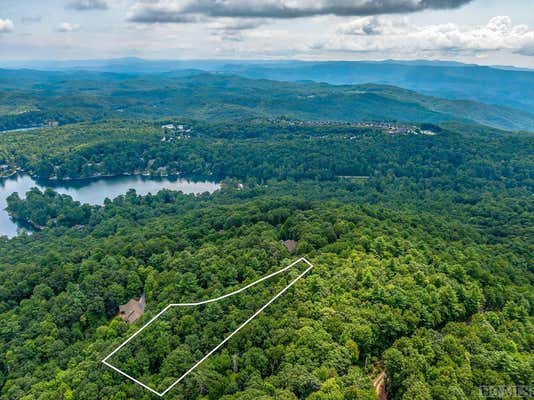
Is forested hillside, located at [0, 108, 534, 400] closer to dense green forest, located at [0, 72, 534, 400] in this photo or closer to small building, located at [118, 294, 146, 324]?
dense green forest, located at [0, 72, 534, 400]

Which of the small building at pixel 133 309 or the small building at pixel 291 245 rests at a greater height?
the small building at pixel 291 245

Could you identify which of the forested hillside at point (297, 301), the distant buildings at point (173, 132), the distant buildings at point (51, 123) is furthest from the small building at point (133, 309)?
the distant buildings at point (51, 123)

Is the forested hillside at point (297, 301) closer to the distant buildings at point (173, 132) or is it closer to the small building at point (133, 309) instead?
the small building at point (133, 309)

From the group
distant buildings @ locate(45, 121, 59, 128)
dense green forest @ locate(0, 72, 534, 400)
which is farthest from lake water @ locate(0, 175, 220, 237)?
distant buildings @ locate(45, 121, 59, 128)

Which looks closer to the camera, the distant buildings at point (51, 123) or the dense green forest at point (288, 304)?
the dense green forest at point (288, 304)

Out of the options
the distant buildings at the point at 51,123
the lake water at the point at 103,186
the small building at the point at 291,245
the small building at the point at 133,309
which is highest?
the small building at the point at 291,245

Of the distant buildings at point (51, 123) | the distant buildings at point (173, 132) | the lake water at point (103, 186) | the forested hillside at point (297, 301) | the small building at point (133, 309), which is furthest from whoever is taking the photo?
the distant buildings at point (51, 123)

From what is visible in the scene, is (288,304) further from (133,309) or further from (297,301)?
(133,309)
